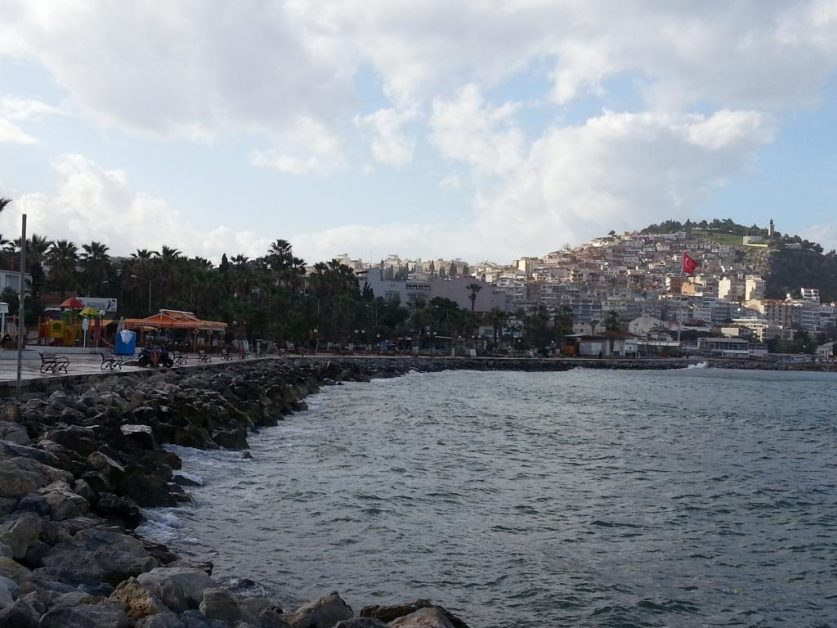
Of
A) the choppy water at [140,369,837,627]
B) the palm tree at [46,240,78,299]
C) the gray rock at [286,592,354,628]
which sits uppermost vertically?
the palm tree at [46,240,78,299]

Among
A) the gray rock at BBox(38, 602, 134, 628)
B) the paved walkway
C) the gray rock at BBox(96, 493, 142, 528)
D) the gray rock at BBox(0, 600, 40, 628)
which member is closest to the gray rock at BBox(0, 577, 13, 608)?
the gray rock at BBox(0, 600, 40, 628)

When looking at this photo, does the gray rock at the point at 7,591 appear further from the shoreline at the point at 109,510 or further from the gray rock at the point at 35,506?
the gray rock at the point at 35,506

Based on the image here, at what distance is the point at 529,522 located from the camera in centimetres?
1355

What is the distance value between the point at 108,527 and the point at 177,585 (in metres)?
2.24

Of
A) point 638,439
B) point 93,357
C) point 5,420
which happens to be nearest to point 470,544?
point 5,420

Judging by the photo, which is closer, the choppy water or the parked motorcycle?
the choppy water

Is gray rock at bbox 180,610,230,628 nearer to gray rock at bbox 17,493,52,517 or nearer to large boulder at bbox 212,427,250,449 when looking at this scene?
gray rock at bbox 17,493,52,517

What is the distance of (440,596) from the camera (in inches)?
377

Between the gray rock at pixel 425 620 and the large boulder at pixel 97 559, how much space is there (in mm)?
2553

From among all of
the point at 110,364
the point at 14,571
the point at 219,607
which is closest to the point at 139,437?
the point at 14,571

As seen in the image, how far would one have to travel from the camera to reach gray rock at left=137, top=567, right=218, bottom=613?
283 inches

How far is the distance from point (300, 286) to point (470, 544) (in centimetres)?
6374

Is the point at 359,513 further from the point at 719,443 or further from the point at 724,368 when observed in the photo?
the point at 724,368

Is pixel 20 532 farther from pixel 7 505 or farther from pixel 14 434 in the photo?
pixel 14 434
